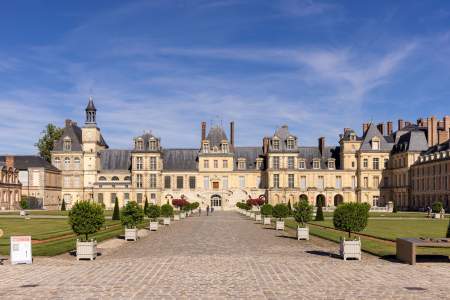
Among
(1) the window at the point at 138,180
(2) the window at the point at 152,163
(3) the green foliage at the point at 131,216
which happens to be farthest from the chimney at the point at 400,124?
(3) the green foliage at the point at 131,216

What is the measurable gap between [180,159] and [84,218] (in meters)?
70.4

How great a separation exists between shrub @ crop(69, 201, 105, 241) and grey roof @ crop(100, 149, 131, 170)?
71.2 meters

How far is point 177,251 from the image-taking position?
2253 cm

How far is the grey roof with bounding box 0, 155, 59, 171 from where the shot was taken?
3392 inches

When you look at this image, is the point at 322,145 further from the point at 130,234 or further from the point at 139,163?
the point at 130,234

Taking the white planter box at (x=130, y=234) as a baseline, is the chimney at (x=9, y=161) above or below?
above

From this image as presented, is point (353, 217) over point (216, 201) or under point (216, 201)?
over

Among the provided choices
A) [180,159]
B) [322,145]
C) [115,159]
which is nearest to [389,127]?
[322,145]

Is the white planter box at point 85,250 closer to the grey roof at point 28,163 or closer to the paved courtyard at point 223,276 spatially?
the paved courtyard at point 223,276

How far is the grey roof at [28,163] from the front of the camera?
86162 mm

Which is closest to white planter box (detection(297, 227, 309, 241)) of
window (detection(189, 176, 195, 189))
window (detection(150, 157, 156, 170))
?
window (detection(150, 157, 156, 170))

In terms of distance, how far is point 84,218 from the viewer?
70.1ft

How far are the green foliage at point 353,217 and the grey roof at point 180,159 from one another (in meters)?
69.6

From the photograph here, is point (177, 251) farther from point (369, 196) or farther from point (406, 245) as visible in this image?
point (369, 196)
